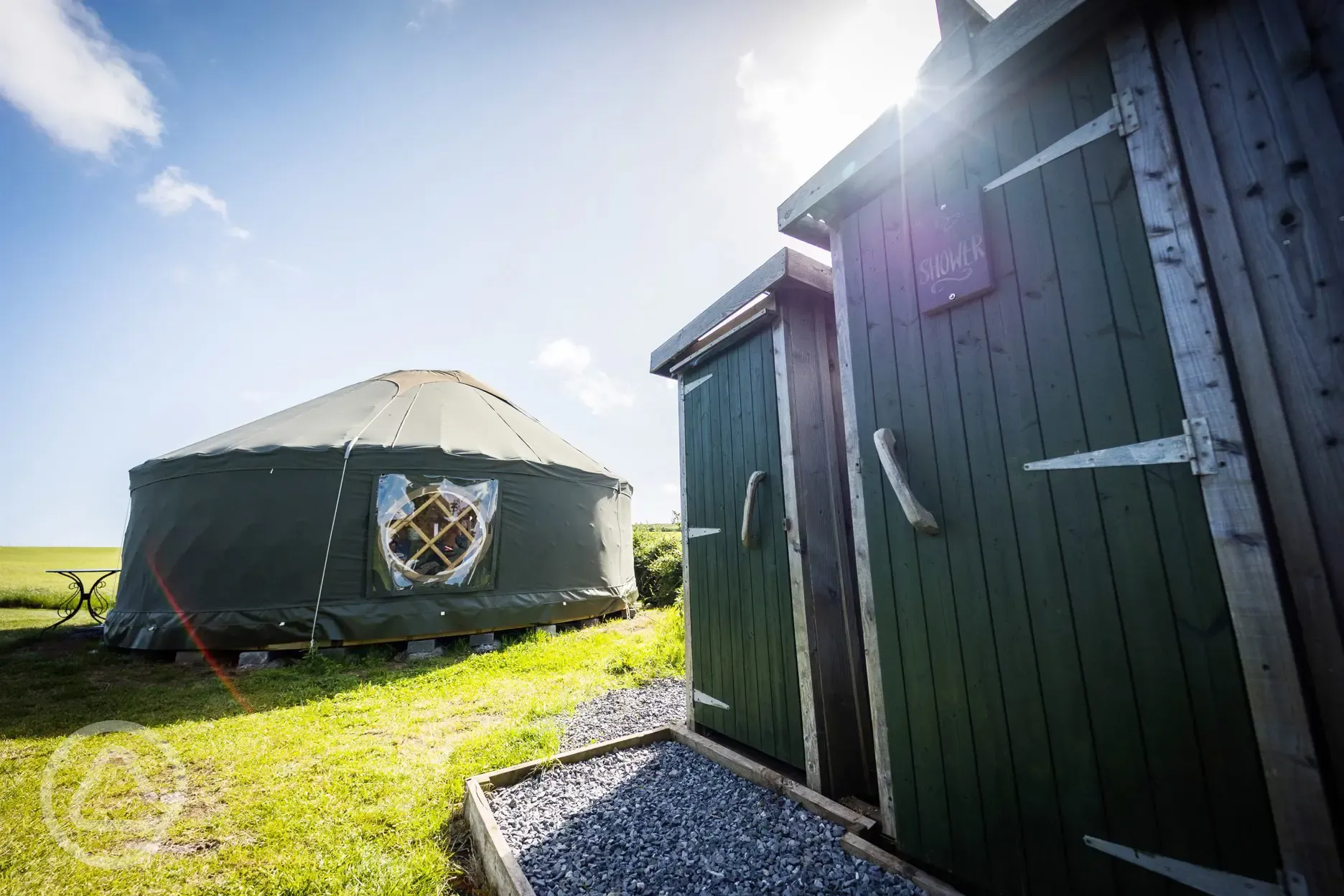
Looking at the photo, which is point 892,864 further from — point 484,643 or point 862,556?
point 484,643

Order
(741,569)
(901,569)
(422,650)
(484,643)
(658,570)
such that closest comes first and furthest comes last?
(901,569), (741,569), (422,650), (484,643), (658,570)

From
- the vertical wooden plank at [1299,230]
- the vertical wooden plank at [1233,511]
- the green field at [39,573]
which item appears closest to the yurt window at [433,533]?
the vertical wooden plank at [1233,511]

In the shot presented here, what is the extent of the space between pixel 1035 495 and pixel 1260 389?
0.53 meters

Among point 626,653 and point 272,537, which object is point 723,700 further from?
point 272,537

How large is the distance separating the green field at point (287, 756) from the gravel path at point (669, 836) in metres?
0.35

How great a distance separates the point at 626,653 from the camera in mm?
5641

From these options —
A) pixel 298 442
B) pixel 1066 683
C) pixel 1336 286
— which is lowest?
pixel 1066 683

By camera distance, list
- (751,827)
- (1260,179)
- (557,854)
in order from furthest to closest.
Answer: (751,827)
(557,854)
(1260,179)

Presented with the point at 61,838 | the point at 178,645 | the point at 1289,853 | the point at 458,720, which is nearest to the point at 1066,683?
the point at 1289,853

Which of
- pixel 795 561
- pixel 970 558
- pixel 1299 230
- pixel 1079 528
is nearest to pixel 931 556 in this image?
pixel 970 558

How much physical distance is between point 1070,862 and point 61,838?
4.14 m

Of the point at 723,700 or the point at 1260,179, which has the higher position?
the point at 1260,179

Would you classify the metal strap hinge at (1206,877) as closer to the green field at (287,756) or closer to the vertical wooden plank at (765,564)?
the vertical wooden plank at (765,564)

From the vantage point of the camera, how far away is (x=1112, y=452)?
137 centimetres
